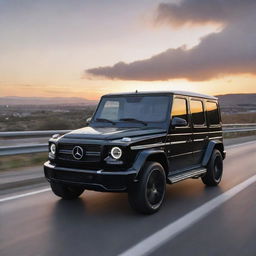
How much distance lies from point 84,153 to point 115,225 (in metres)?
1.17

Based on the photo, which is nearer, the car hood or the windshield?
the car hood

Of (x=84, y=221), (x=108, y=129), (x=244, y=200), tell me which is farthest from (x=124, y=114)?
(x=244, y=200)

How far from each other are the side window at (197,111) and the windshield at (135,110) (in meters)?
1.01

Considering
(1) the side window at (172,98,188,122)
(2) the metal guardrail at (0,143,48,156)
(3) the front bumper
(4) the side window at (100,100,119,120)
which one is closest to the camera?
(3) the front bumper

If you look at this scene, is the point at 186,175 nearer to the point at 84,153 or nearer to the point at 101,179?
the point at 101,179

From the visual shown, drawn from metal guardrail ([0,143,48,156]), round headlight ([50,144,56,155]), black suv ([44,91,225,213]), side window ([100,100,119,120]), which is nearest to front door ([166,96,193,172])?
black suv ([44,91,225,213])

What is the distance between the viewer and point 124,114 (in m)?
7.23

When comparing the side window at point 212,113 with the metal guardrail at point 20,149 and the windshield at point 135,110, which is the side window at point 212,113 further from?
the metal guardrail at point 20,149

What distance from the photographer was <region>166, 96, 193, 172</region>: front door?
6953mm

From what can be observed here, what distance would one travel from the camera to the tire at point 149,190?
19.6ft

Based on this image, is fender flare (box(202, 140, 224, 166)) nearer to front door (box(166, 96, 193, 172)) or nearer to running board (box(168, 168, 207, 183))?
running board (box(168, 168, 207, 183))

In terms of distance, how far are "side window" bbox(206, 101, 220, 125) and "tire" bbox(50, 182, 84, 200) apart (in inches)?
130

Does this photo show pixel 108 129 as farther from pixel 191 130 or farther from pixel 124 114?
pixel 191 130

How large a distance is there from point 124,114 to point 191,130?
1.42 metres
